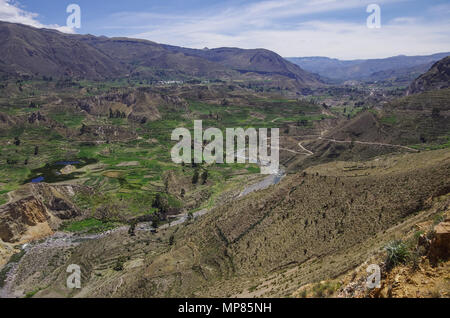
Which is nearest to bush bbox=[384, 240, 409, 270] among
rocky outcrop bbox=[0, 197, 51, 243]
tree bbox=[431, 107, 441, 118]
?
rocky outcrop bbox=[0, 197, 51, 243]

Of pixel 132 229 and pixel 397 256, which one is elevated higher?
pixel 397 256

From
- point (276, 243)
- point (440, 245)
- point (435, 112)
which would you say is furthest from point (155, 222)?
point (435, 112)

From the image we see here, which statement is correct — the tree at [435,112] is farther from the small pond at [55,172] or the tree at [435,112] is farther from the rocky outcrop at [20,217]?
the rocky outcrop at [20,217]

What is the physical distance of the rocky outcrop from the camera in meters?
→ 54.8

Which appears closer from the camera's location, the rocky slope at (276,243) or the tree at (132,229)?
the rocky slope at (276,243)

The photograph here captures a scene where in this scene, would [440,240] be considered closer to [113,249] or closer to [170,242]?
[170,242]

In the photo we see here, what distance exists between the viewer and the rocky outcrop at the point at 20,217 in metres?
54.8

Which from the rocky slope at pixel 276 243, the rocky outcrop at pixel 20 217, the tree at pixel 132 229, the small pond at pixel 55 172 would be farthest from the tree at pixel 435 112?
the rocky outcrop at pixel 20 217

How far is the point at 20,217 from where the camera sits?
57438mm

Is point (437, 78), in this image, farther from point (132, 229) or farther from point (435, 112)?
point (132, 229)

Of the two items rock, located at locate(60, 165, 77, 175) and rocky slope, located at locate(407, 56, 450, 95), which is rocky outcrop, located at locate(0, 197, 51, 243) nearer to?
rock, located at locate(60, 165, 77, 175)

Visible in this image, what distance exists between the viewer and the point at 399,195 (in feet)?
126
